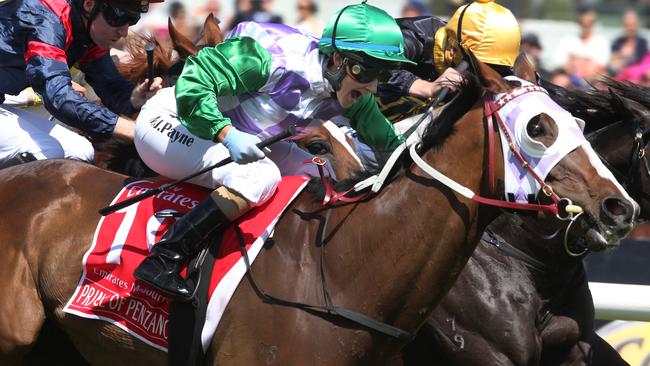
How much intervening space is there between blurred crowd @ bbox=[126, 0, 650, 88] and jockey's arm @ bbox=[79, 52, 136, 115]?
11.3ft

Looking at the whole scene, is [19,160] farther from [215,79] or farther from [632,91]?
[632,91]

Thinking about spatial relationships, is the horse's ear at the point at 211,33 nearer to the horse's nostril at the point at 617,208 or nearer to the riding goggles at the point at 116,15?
the riding goggles at the point at 116,15

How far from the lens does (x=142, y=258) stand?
12.5 feet

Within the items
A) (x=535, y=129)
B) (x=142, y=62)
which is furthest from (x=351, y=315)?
(x=142, y=62)

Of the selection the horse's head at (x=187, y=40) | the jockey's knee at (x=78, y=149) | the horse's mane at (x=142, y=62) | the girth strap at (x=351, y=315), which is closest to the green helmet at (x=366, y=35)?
the girth strap at (x=351, y=315)

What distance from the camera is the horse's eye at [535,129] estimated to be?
3.34 m

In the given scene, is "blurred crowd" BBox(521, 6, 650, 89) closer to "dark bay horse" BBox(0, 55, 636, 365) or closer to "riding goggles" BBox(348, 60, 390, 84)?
"riding goggles" BBox(348, 60, 390, 84)

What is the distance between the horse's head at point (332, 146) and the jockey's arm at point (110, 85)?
0.96 metres

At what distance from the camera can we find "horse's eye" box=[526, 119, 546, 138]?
10.9ft

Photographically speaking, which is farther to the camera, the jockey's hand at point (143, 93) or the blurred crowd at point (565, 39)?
the blurred crowd at point (565, 39)

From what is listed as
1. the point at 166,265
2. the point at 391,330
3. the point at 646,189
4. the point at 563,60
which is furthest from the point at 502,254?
the point at 563,60

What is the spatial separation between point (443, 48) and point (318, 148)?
1.06 m

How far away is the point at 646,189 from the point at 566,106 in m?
0.55

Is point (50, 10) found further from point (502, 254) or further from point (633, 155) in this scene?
point (633, 155)
